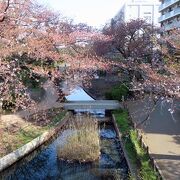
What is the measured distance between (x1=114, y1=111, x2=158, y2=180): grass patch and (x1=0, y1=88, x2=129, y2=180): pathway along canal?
1.48 ft


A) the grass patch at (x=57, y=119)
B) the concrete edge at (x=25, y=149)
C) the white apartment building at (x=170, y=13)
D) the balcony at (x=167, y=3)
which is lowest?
the concrete edge at (x=25, y=149)

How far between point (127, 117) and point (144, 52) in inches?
310

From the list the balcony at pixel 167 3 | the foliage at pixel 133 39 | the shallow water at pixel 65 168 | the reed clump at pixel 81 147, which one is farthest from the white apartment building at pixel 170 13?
the reed clump at pixel 81 147

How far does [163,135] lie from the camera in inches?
607

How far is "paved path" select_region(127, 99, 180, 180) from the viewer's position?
1177cm

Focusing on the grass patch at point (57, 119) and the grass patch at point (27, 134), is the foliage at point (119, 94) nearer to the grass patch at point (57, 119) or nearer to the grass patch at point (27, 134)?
the grass patch at point (57, 119)

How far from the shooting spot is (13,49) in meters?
15.4

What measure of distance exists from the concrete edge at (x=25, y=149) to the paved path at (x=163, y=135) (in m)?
4.15

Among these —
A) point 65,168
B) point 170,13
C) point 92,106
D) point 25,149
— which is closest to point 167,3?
point 170,13

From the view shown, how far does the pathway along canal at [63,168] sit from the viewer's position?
12.7 m

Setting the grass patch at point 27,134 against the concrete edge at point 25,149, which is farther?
the grass patch at point 27,134

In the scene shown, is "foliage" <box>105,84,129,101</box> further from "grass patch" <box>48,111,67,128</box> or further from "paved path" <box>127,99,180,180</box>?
"grass patch" <box>48,111,67,128</box>

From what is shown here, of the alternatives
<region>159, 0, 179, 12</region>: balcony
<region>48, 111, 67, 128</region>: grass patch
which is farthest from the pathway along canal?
<region>159, 0, 179, 12</region>: balcony

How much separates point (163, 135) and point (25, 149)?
18.5 feet
